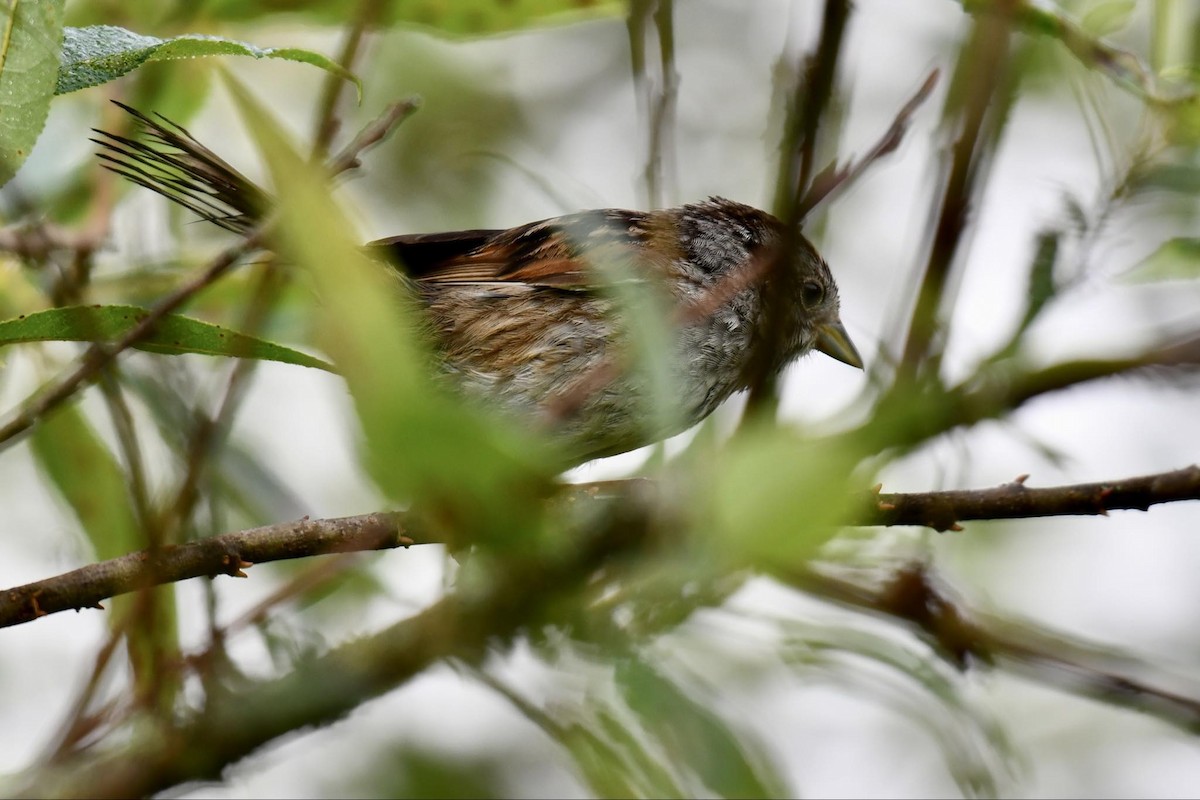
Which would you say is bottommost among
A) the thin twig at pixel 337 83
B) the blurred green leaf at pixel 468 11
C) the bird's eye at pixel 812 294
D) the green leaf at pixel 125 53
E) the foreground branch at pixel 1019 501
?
the foreground branch at pixel 1019 501

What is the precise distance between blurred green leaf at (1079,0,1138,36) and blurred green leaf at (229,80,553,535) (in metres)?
1.48

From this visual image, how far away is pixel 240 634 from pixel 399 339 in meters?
1.33

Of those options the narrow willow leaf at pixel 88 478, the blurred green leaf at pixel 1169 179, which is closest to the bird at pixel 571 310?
the narrow willow leaf at pixel 88 478

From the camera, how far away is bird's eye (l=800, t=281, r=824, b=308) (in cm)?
385

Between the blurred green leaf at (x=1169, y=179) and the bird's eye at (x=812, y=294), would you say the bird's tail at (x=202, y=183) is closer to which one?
the blurred green leaf at (x=1169, y=179)

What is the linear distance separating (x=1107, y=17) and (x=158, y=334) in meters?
1.48

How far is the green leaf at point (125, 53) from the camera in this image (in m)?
1.59

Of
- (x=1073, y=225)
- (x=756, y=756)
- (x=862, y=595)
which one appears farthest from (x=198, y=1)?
(x=756, y=756)

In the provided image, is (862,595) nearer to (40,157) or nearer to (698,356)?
(698,356)

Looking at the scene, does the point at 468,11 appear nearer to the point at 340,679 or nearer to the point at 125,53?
the point at 125,53

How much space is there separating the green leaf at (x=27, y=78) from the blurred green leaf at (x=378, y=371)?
785 mm

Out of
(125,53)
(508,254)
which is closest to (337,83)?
(125,53)

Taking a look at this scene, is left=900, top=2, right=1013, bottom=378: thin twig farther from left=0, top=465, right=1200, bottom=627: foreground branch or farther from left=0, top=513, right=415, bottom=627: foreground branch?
left=0, top=513, right=415, bottom=627: foreground branch

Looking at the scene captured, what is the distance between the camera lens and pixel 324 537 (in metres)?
1.70
